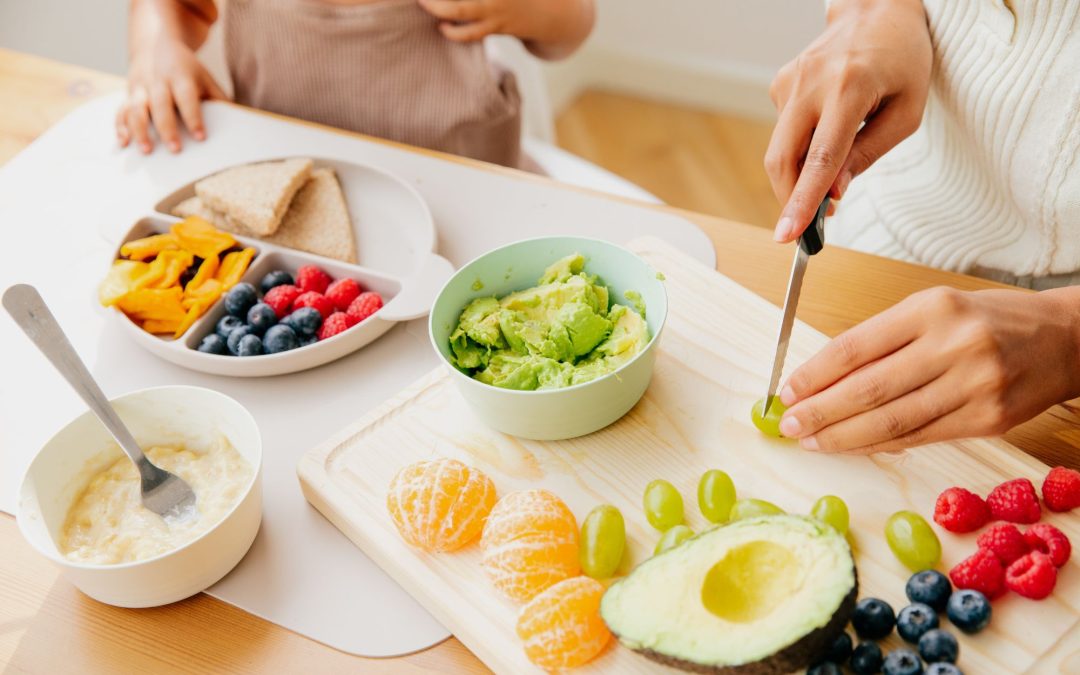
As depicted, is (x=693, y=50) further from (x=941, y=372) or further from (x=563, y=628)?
(x=563, y=628)

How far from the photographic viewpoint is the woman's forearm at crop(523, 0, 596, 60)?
193 centimetres

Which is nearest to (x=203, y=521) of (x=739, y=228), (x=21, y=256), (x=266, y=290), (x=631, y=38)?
(x=266, y=290)

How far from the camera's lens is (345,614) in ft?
3.50

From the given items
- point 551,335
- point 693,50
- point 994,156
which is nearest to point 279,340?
point 551,335

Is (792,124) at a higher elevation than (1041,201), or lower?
higher

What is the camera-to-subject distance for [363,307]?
1.42 m

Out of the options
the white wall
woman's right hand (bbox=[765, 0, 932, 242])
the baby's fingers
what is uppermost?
woman's right hand (bbox=[765, 0, 932, 242])

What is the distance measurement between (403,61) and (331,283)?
0.68 m

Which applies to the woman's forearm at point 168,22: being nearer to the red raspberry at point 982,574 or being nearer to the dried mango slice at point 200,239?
the dried mango slice at point 200,239

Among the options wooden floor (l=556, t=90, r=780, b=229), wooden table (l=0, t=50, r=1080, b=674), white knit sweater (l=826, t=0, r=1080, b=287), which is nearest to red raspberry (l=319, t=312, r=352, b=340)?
wooden table (l=0, t=50, r=1080, b=674)

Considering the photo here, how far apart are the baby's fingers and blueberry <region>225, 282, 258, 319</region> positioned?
0.58m

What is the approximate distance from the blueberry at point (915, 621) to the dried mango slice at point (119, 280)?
3.85 feet

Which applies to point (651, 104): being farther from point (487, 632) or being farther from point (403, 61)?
point (487, 632)

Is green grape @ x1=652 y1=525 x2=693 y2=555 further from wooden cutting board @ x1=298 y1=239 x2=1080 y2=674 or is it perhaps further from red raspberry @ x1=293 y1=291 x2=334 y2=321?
red raspberry @ x1=293 y1=291 x2=334 y2=321
